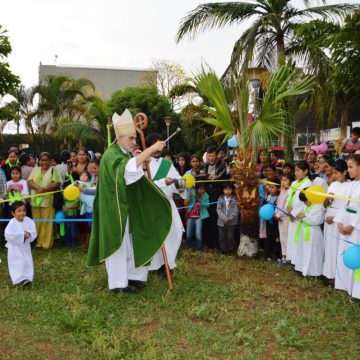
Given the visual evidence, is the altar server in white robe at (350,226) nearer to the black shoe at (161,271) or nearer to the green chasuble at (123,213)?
the green chasuble at (123,213)

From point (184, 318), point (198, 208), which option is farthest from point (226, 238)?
point (184, 318)

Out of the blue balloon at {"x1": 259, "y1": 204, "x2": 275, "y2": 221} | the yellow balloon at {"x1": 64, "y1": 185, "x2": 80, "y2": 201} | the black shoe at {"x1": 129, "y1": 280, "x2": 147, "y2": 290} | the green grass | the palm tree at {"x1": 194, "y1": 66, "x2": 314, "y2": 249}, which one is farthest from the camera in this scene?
the yellow balloon at {"x1": 64, "y1": 185, "x2": 80, "y2": 201}

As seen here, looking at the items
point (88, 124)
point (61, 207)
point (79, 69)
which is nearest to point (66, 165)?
point (61, 207)

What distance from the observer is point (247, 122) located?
7723 mm

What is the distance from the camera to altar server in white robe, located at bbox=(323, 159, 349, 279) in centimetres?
599

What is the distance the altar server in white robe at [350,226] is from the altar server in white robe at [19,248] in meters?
3.89

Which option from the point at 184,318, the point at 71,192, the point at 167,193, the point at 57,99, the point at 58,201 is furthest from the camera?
the point at 57,99

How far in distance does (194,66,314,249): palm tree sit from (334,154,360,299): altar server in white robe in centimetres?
185

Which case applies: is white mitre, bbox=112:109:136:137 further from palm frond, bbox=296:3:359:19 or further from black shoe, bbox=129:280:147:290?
palm frond, bbox=296:3:359:19

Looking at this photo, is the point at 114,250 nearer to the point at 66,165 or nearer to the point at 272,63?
the point at 66,165

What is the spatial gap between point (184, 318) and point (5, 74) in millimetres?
7609

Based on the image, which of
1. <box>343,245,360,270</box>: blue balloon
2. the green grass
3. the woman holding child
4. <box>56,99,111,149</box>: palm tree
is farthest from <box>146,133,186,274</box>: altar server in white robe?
<box>56,99,111,149</box>: palm tree

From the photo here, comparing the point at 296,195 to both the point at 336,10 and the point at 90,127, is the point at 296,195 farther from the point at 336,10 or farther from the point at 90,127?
the point at 90,127

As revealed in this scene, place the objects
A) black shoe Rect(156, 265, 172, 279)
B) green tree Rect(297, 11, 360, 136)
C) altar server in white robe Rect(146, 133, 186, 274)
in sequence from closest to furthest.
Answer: altar server in white robe Rect(146, 133, 186, 274) < black shoe Rect(156, 265, 172, 279) < green tree Rect(297, 11, 360, 136)
